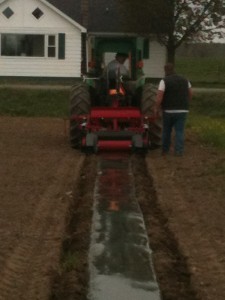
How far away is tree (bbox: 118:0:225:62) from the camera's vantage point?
40.6 meters

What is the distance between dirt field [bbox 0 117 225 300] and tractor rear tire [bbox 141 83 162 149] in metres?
1.00

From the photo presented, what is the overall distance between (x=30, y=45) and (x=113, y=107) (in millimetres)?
24749

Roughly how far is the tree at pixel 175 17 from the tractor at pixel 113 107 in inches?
849

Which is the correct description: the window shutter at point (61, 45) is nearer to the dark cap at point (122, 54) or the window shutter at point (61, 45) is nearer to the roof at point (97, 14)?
the roof at point (97, 14)

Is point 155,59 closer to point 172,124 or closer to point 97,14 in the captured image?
point 97,14

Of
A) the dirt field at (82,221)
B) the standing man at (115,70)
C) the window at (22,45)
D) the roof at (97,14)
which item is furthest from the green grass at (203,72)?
the dirt field at (82,221)

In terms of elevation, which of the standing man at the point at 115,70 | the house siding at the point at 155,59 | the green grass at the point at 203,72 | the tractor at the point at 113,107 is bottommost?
the green grass at the point at 203,72

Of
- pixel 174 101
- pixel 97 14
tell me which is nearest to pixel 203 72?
pixel 97 14

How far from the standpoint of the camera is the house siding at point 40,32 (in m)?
41.8

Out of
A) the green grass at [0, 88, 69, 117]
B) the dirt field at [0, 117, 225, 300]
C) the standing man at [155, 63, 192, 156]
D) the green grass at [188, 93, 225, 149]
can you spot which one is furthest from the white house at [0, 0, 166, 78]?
the dirt field at [0, 117, 225, 300]

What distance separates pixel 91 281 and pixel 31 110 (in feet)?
79.1

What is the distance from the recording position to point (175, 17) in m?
41.0

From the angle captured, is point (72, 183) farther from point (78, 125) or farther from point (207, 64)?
point (207, 64)

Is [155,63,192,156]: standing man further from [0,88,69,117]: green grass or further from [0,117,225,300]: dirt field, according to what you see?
[0,88,69,117]: green grass
